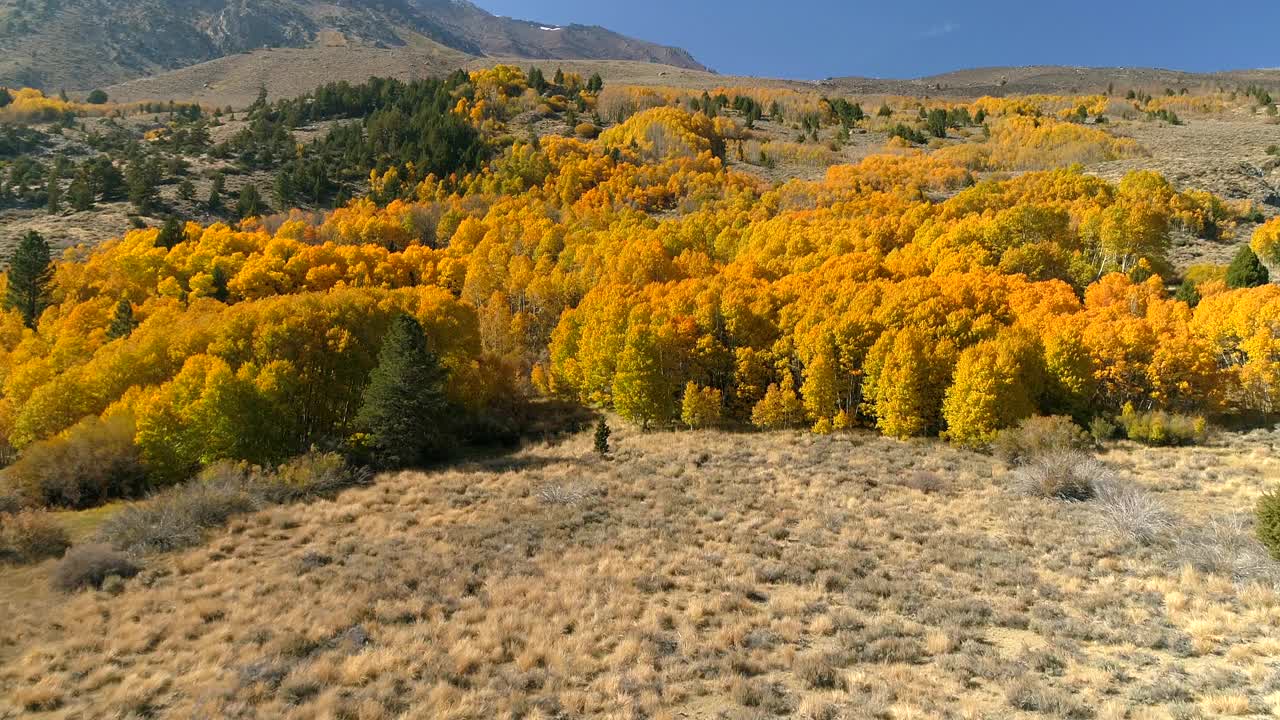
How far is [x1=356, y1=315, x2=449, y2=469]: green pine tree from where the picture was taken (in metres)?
38.7

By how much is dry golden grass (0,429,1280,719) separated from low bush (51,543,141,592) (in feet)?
3.27

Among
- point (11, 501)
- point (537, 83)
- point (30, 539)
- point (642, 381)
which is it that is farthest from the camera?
point (537, 83)

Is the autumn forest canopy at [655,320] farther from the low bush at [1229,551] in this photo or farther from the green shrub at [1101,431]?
the low bush at [1229,551]

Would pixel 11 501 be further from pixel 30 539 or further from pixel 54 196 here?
pixel 54 196

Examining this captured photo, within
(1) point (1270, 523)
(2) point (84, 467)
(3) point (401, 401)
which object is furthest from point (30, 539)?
(1) point (1270, 523)

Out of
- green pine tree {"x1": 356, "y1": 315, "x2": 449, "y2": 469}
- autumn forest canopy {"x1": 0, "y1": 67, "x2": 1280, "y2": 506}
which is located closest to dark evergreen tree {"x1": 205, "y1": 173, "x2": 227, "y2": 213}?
autumn forest canopy {"x1": 0, "y1": 67, "x2": 1280, "y2": 506}

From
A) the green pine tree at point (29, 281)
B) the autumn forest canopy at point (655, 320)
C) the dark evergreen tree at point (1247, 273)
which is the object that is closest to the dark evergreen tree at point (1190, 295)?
the autumn forest canopy at point (655, 320)

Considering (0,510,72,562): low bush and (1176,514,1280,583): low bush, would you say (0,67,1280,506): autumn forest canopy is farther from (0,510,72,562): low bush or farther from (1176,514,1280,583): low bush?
(1176,514,1280,583): low bush

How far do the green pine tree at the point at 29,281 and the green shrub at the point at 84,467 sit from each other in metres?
33.5

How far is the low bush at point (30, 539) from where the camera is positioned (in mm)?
25781

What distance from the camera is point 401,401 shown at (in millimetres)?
38688

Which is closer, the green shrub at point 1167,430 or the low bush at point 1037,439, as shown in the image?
the low bush at point 1037,439

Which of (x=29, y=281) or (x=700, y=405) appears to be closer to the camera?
(x=700, y=405)

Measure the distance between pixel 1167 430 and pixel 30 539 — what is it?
5835 cm
